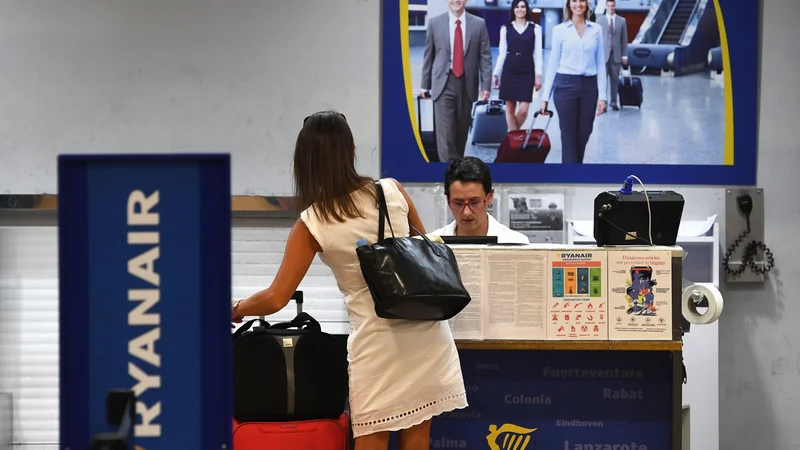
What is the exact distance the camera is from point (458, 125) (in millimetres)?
4688

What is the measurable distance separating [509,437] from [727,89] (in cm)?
277

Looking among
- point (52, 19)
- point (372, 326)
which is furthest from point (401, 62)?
point (372, 326)

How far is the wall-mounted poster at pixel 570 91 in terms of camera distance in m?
4.67

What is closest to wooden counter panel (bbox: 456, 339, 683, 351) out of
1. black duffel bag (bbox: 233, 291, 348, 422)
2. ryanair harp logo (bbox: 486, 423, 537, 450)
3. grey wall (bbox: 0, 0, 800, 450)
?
ryanair harp logo (bbox: 486, 423, 537, 450)

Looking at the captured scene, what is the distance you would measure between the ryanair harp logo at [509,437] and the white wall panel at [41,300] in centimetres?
190

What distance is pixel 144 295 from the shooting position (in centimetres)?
139

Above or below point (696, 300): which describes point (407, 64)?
above

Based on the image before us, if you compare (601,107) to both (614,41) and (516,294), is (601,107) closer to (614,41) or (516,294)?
(614,41)

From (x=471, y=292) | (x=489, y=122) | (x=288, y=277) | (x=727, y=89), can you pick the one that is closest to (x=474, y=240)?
(x=471, y=292)

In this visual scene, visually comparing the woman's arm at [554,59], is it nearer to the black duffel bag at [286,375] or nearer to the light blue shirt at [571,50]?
the light blue shirt at [571,50]

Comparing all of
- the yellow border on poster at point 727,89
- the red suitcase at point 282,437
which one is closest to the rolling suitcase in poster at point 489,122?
the yellow border on poster at point 727,89

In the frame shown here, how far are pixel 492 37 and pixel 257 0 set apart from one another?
1.36 metres

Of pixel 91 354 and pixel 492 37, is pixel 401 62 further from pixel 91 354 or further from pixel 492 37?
pixel 91 354

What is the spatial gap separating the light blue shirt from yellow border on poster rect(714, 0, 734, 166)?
0.70 metres
